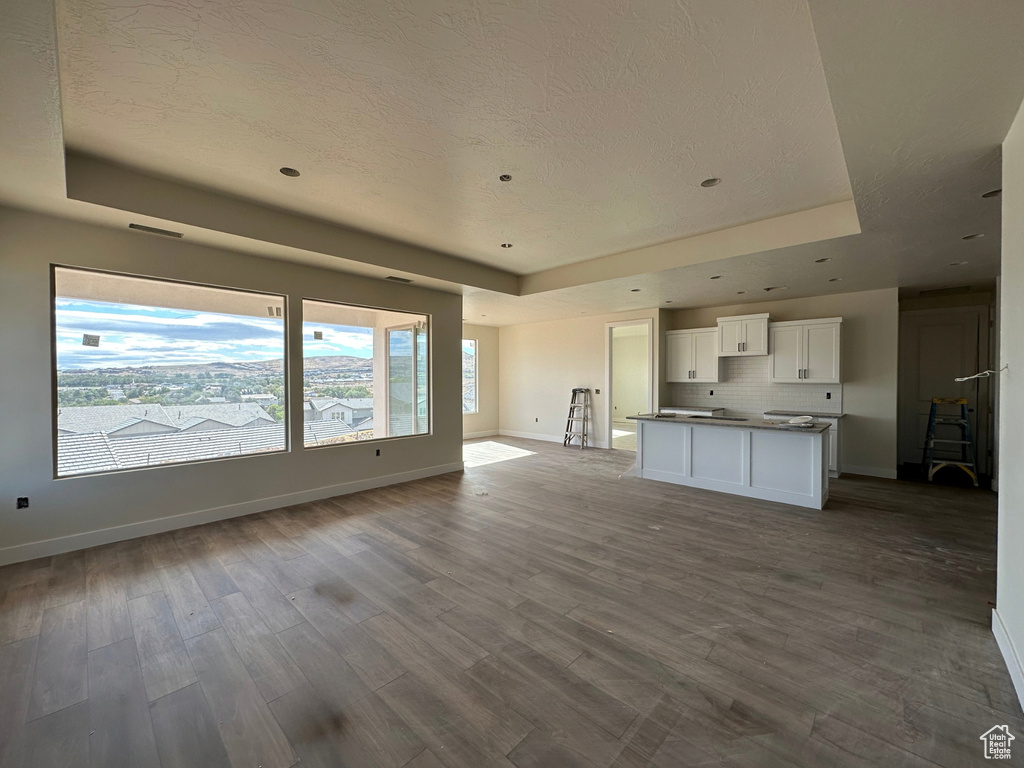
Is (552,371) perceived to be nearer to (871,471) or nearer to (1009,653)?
(871,471)

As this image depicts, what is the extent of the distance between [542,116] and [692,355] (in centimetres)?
581

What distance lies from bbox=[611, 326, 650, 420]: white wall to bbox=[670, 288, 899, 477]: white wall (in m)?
5.12

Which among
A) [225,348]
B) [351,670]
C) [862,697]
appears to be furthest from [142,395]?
[862,697]

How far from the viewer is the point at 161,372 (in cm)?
381

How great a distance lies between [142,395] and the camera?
370cm

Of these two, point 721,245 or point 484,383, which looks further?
point 484,383

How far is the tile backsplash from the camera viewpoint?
245 inches

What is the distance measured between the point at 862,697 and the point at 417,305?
17.7 feet

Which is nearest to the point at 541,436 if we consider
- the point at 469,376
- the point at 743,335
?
the point at 469,376

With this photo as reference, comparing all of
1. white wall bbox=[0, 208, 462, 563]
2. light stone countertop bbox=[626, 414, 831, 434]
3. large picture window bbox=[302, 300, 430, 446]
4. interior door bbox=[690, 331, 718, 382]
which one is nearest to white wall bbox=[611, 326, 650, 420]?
interior door bbox=[690, 331, 718, 382]

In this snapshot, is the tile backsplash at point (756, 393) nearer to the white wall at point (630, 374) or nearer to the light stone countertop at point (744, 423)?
the light stone countertop at point (744, 423)

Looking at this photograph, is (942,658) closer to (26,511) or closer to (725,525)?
(725,525)

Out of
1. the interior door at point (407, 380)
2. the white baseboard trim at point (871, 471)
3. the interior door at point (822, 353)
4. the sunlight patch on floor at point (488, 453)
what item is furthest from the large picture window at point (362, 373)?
the white baseboard trim at point (871, 471)

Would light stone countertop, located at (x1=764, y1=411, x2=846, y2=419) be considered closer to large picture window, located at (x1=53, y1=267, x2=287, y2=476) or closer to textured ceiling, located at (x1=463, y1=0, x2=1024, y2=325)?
textured ceiling, located at (x1=463, y1=0, x2=1024, y2=325)
